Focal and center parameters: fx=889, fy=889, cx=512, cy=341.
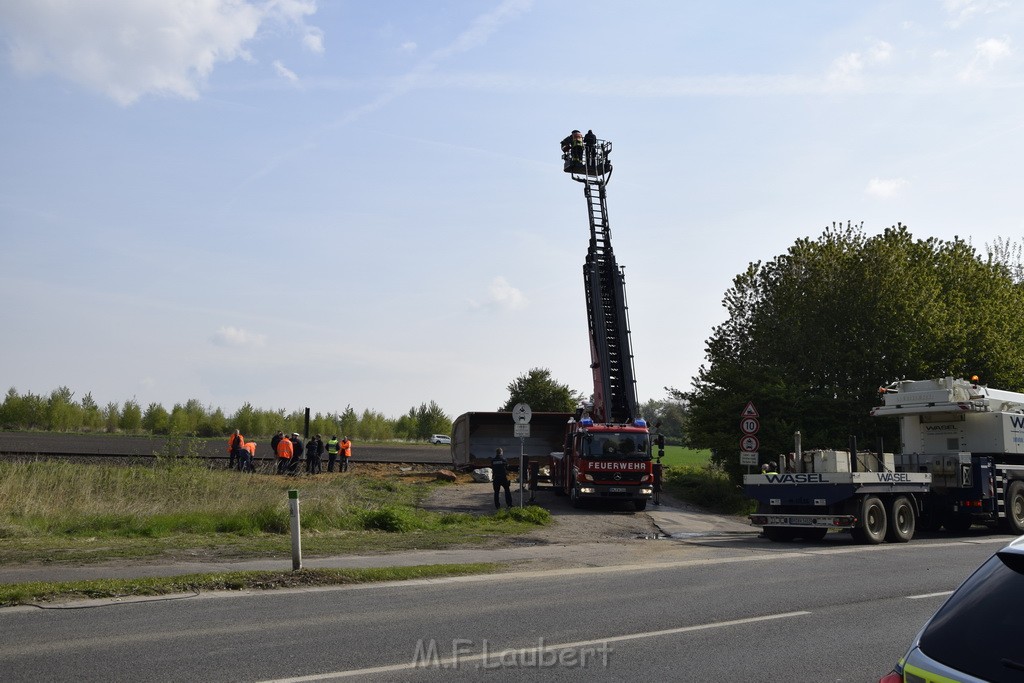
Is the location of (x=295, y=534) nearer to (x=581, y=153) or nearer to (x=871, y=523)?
(x=871, y=523)

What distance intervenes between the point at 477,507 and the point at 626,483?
4.06 metres

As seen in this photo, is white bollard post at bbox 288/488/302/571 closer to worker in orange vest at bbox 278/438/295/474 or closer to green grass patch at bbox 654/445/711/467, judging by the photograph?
Answer: worker in orange vest at bbox 278/438/295/474

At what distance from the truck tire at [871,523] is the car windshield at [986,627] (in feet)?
50.1

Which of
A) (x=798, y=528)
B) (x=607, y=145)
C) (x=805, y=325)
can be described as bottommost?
(x=798, y=528)

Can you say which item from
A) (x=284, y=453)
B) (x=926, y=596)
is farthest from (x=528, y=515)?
(x=284, y=453)

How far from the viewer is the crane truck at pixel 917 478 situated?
17.8m

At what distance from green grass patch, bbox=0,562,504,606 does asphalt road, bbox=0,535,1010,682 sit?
491mm

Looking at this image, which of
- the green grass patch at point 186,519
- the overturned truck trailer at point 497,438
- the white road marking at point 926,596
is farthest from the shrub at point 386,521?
the overturned truck trailer at point 497,438

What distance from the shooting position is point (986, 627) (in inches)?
125

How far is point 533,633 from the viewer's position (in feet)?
26.8

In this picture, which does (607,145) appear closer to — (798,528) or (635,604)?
(798,528)

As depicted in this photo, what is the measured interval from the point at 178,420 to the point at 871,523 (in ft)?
223

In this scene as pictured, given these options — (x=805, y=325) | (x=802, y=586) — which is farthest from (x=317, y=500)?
(x=805, y=325)

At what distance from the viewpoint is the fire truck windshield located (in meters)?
24.0
